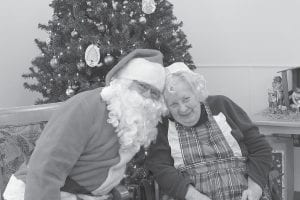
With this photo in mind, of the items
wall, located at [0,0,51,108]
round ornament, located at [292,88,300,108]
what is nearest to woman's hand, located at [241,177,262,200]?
round ornament, located at [292,88,300,108]

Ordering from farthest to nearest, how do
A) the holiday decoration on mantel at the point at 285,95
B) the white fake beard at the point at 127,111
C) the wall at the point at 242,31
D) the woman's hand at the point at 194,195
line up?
1. the wall at the point at 242,31
2. the holiday decoration on mantel at the point at 285,95
3. the woman's hand at the point at 194,195
4. the white fake beard at the point at 127,111

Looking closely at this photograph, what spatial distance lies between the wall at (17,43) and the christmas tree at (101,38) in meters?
0.76

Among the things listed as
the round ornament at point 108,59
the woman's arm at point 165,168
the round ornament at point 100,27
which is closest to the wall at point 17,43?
the round ornament at point 100,27

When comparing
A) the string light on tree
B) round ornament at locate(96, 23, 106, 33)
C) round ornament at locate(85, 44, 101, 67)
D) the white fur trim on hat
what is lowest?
the white fur trim on hat

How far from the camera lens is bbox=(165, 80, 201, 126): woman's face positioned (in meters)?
2.12

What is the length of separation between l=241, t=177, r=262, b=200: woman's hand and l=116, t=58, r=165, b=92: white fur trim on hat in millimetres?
724

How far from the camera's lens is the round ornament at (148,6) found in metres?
2.77

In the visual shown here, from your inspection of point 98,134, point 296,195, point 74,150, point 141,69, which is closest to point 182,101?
point 141,69

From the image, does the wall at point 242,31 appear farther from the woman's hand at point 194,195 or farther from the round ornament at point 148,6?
the woman's hand at point 194,195

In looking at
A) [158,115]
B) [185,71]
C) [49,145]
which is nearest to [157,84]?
[158,115]

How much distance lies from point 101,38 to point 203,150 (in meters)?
1.08

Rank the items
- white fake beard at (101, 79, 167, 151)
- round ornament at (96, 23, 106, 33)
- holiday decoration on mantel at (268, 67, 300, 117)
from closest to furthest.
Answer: white fake beard at (101, 79, 167, 151), round ornament at (96, 23, 106, 33), holiday decoration on mantel at (268, 67, 300, 117)

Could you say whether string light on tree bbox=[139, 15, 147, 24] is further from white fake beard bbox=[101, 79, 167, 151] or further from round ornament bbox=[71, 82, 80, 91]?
white fake beard bbox=[101, 79, 167, 151]

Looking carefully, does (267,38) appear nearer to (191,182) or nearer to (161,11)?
(161,11)
